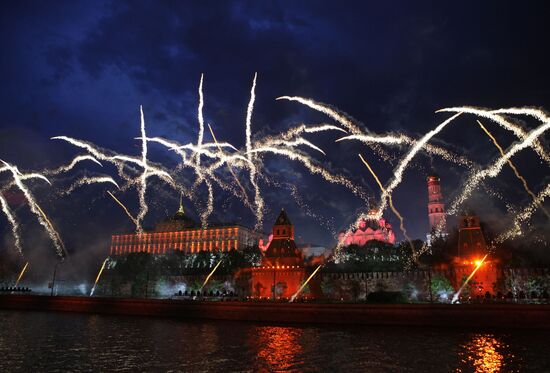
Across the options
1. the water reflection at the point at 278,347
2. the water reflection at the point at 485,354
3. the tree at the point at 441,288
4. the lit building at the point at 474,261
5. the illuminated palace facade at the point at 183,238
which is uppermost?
the illuminated palace facade at the point at 183,238

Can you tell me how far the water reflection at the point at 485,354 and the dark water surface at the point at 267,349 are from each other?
45 millimetres

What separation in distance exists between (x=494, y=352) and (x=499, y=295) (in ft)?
65.3

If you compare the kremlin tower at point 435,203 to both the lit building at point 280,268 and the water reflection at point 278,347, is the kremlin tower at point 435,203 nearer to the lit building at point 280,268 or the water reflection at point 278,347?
the lit building at point 280,268

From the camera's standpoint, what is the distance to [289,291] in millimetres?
57812

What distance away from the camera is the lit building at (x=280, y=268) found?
191 ft

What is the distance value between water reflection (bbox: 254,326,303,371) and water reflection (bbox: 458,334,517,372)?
27.2ft

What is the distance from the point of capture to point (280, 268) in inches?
2330

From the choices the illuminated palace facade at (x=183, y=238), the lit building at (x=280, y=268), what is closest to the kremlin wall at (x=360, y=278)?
the lit building at (x=280, y=268)

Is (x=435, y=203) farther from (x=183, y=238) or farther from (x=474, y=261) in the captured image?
(x=183, y=238)

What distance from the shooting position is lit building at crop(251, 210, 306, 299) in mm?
58281

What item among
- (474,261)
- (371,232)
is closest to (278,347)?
(474,261)

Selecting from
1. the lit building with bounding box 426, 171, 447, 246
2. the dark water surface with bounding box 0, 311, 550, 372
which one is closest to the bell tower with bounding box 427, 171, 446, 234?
the lit building with bounding box 426, 171, 447, 246

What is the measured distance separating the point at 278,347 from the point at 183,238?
116551 mm

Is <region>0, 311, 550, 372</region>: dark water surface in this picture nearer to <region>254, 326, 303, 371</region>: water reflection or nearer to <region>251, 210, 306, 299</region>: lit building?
<region>254, 326, 303, 371</region>: water reflection
